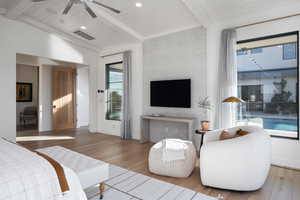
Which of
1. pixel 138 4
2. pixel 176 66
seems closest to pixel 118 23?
pixel 138 4

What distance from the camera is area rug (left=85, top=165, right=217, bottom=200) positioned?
2.23 m

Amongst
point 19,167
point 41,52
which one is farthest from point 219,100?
point 41,52

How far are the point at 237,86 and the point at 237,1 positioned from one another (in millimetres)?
1645

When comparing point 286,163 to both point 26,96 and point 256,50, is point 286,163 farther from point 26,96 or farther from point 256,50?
point 26,96

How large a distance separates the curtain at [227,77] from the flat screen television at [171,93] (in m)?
0.80

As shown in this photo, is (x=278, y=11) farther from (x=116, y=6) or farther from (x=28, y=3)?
(x=28, y=3)

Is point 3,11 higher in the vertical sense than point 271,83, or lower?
higher

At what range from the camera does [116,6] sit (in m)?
3.90

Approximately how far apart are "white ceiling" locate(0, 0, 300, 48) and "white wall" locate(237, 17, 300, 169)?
0.16 metres

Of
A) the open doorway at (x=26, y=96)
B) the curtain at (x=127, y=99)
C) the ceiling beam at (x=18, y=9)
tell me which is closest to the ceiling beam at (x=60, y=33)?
the ceiling beam at (x=18, y=9)

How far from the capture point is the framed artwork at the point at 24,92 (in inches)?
300

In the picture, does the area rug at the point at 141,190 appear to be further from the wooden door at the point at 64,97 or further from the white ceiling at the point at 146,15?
the wooden door at the point at 64,97

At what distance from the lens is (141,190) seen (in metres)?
2.40

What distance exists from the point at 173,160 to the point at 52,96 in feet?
18.8
